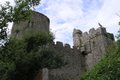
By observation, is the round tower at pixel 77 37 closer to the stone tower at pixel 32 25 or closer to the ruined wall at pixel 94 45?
the ruined wall at pixel 94 45

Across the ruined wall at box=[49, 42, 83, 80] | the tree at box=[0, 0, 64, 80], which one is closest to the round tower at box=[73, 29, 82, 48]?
the ruined wall at box=[49, 42, 83, 80]

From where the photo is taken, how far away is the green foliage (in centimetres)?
1511

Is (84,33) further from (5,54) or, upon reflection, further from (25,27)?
(5,54)

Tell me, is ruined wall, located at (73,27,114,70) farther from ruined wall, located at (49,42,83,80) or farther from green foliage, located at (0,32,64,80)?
green foliage, located at (0,32,64,80)

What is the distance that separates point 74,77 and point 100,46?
180 inches

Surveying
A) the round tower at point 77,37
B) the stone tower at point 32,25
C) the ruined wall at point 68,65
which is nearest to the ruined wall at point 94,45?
the round tower at point 77,37

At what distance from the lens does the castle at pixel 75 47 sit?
67.7 ft

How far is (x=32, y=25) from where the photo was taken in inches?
829

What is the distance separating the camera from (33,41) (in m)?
17.4

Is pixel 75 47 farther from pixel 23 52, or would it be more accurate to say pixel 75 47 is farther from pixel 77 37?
pixel 23 52

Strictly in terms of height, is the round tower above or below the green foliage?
above

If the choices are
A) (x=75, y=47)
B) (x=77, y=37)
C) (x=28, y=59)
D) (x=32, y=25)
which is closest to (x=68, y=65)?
(x=75, y=47)

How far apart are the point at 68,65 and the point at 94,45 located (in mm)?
4253

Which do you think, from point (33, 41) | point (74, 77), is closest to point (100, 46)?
point (74, 77)
